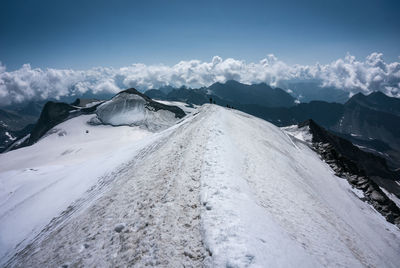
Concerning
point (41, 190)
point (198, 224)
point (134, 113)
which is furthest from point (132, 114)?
point (198, 224)

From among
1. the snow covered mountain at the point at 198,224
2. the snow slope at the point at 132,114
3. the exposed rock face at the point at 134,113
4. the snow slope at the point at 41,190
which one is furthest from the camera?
the exposed rock face at the point at 134,113

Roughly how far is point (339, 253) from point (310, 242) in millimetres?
1724

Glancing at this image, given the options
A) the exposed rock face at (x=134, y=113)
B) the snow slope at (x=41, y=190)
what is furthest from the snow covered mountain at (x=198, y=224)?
the exposed rock face at (x=134, y=113)

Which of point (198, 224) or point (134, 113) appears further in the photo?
point (134, 113)

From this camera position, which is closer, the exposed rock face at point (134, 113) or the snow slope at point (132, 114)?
the snow slope at point (132, 114)

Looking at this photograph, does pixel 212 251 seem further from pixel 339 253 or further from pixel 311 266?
pixel 339 253

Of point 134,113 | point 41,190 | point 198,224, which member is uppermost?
point 198,224

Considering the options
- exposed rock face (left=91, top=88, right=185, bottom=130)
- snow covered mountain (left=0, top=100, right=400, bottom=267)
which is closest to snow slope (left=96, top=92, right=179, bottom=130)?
exposed rock face (left=91, top=88, right=185, bottom=130)

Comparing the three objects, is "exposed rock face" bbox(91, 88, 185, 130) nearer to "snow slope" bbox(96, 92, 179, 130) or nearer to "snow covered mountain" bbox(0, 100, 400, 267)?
"snow slope" bbox(96, 92, 179, 130)

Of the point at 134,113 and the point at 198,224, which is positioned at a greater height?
the point at 198,224

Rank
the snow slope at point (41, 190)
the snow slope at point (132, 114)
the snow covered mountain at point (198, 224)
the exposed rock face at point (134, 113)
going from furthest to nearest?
1. the exposed rock face at point (134, 113)
2. the snow slope at point (132, 114)
3. the snow slope at point (41, 190)
4. the snow covered mountain at point (198, 224)

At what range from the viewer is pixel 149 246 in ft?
21.7

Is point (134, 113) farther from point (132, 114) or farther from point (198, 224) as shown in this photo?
point (198, 224)

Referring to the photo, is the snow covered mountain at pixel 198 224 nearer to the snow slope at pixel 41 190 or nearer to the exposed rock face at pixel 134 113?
the snow slope at pixel 41 190
